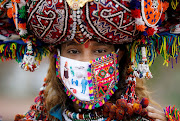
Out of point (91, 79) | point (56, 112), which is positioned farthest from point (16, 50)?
point (91, 79)

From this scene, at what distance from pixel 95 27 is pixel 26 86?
756 centimetres

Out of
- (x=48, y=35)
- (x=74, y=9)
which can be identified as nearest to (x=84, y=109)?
(x=48, y=35)

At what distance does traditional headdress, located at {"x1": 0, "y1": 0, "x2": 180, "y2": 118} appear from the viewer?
2.28 meters

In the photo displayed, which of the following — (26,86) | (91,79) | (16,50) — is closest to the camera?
(91,79)

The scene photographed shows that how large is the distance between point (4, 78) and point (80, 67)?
24.1ft

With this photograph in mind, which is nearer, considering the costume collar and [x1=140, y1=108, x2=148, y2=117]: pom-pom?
[x1=140, y1=108, x2=148, y2=117]: pom-pom

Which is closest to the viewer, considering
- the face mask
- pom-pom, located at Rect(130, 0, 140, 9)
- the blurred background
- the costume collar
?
pom-pom, located at Rect(130, 0, 140, 9)

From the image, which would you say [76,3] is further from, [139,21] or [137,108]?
[137,108]

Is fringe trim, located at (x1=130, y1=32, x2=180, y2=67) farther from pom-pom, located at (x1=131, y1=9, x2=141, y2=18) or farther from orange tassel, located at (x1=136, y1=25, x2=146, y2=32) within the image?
pom-pom, located at (x1=131, y1=9, x2=141, y2=18)

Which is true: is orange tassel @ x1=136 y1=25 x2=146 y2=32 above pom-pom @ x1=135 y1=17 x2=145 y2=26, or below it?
below

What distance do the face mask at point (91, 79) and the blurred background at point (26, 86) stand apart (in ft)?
13.8

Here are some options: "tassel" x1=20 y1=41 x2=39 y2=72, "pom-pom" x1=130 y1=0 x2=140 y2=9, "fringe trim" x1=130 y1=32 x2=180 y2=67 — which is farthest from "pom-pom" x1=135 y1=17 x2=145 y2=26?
"tassel" x1=20 y1=41 x2=39 y2=72

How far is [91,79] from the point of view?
2527 millimetres

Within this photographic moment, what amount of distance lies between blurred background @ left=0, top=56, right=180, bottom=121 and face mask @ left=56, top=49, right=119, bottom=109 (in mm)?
4194
